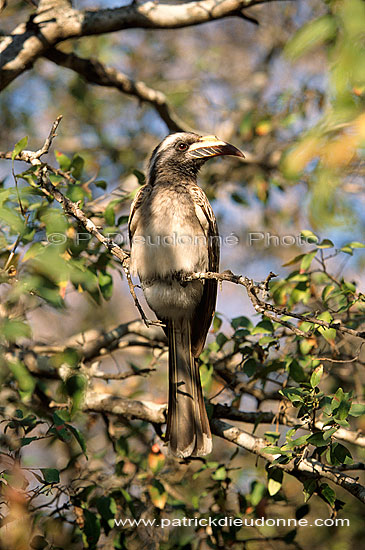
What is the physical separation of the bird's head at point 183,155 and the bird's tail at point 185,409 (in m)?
1.05

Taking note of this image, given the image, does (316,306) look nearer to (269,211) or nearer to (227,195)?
(227,195)

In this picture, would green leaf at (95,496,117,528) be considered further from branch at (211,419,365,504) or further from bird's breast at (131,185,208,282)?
bird's breast at (131,185,208,282)

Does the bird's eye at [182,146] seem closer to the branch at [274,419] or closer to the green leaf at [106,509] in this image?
the branch at [274,419]

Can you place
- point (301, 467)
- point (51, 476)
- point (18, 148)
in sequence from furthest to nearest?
point (301, 467), point (18, 148), point (51, 476)

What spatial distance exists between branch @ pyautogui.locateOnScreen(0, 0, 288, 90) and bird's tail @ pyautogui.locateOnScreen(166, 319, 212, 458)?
1.82m

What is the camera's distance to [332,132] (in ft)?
3.48

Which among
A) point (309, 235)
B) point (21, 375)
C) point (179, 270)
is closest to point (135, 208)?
point (179, 270)

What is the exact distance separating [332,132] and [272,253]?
613 centimetres

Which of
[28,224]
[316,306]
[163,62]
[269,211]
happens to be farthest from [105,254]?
[163,62]

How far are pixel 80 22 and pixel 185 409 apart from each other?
230 cm

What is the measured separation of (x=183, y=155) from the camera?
11.4 feet

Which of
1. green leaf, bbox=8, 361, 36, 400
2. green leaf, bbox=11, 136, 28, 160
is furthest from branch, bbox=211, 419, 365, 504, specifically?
green leaf, bbox=11, 136, 28, 160

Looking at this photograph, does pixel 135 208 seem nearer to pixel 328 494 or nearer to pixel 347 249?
pixel 347 249

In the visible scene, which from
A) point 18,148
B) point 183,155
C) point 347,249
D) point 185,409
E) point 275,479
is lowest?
point 275,479
